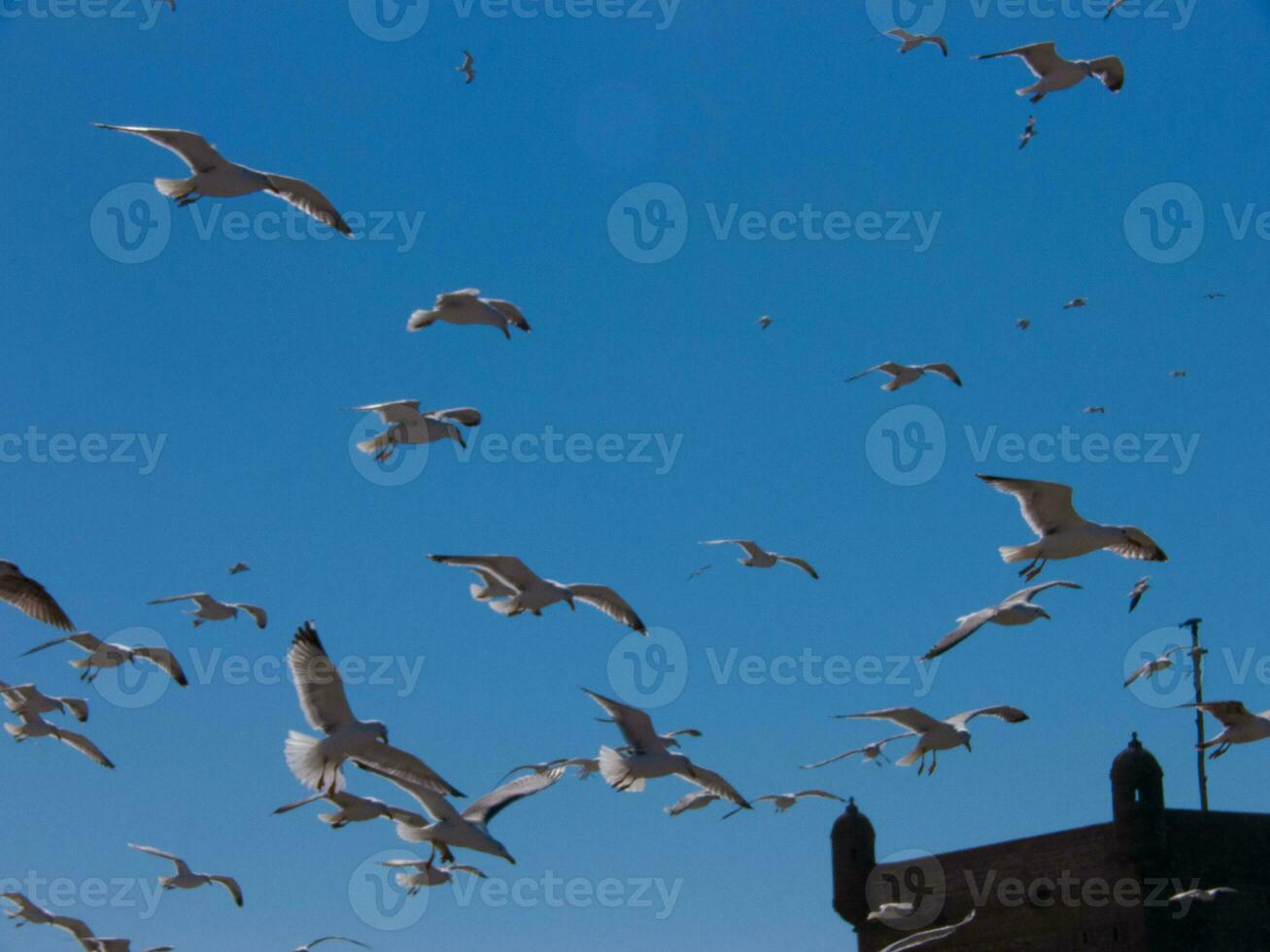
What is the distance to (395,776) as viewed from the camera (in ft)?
68.7

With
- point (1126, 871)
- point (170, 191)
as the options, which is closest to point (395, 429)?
point (170, 191)

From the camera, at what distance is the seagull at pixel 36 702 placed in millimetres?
26922

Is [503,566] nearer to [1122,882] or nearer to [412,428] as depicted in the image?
[412,428]

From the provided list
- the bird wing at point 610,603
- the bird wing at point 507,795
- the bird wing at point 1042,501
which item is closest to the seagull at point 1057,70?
the bird wing at point 1042,501

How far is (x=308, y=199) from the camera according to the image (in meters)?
23.7

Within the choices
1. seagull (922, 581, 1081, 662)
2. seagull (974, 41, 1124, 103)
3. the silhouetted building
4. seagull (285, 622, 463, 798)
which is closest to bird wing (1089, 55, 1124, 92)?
seagull (974, 41, 1124, 103)

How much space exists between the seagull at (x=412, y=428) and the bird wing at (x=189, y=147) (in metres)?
4.49

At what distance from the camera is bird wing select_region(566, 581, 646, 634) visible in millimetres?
24453

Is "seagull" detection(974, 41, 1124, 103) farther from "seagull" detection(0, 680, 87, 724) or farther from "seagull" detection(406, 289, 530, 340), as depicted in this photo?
"seagull" detection(0, 680, 87, 724)

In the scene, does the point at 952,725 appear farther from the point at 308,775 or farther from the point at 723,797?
the point at 308,775

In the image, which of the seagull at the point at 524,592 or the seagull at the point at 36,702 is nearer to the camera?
the seagull at the point at 524,592

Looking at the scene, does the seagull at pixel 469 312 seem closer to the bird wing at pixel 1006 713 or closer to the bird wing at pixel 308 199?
the bird wing at pixel 308 199

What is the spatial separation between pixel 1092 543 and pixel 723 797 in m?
6.10

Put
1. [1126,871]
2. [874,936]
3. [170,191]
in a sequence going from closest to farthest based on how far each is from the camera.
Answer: [170,191] < [1126,871] < [874,936]
